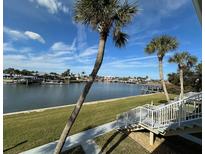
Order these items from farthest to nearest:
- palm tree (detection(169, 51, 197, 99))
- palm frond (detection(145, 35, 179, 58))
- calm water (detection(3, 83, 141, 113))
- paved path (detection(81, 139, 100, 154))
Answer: calm water (detection(3, 83, 141, 113))
palm tree (detection(169, 51, 197, 99))
palm frond (detection(145, 35, 179, 58))
paved path (detection(81, 139, 100, 154))

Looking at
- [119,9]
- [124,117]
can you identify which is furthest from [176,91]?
[119,9]

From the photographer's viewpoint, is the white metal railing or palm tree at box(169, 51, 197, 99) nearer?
the white metal railing

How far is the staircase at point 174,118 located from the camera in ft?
22.4

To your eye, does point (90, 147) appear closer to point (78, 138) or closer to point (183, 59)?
point (78, 138)

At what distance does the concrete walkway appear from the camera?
808 cm

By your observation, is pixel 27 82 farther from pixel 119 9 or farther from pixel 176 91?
pixel 119 9

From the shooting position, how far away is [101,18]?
5938mm

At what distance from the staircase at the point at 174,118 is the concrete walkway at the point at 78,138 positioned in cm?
202

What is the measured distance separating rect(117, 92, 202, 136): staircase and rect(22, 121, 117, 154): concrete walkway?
202 centimetres

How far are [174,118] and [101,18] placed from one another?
5177mm

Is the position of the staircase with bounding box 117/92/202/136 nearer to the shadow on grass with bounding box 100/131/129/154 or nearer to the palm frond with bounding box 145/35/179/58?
the shadow on grass with bounding box 100/131/129/154

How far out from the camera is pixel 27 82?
99.2m

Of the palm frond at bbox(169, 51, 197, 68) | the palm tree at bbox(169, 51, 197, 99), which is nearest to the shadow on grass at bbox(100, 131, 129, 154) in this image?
the palm tree at bbox(169, 51, 197, 99)

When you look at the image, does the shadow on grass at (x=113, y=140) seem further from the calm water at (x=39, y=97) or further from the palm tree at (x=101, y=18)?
the calm water at (x=39, y=97)
